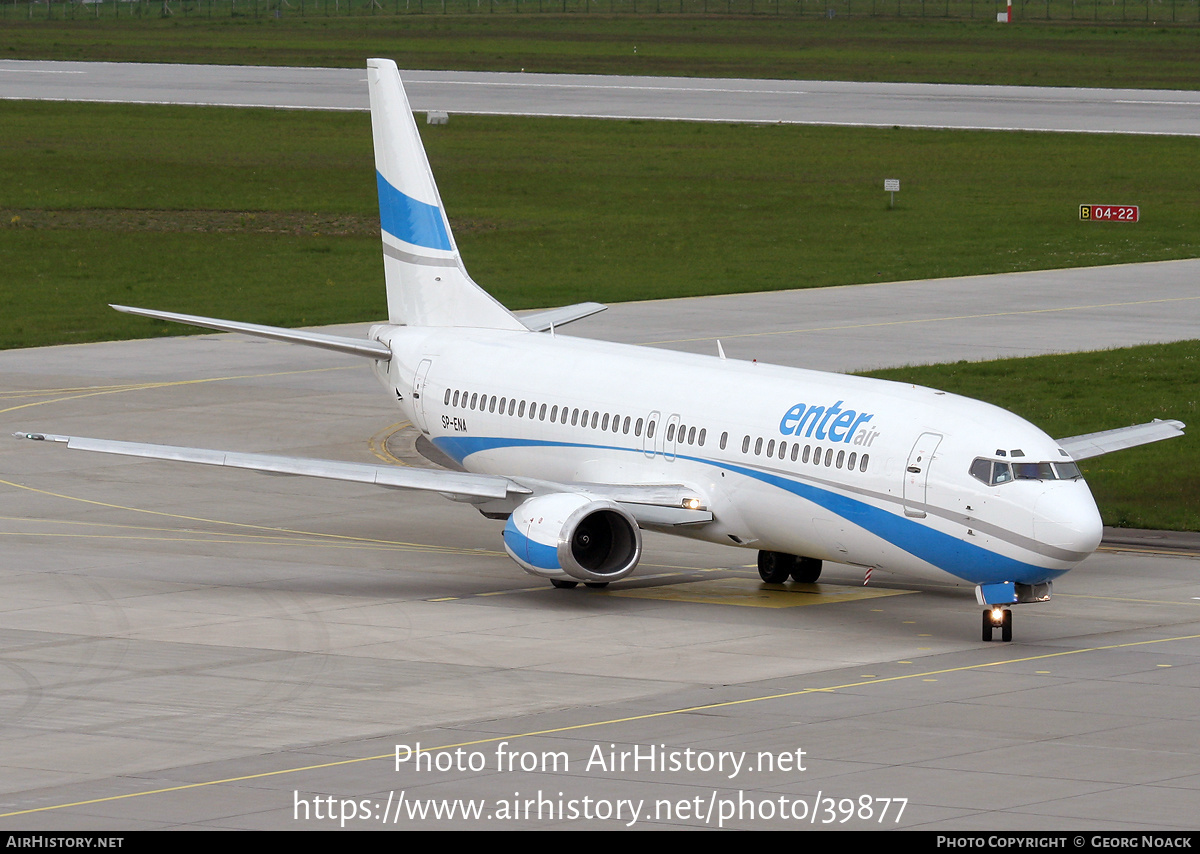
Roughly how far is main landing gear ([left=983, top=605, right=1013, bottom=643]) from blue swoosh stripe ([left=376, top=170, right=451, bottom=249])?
17.2m

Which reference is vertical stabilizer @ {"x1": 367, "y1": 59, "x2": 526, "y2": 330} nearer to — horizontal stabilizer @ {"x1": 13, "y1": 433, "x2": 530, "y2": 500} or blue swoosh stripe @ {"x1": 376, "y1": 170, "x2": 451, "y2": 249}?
blue swoosh stripe @ {"x1": 376, "y1": 170, "x2": 451, "y2": 249}

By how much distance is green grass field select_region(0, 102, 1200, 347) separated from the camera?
7956 cm

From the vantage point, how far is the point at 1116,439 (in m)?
40.7

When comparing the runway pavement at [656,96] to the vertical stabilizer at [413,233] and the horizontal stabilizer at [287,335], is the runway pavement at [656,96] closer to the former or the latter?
the vertical stabilizer at [413,233]

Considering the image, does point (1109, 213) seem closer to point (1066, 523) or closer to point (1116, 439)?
point (1116, 439)

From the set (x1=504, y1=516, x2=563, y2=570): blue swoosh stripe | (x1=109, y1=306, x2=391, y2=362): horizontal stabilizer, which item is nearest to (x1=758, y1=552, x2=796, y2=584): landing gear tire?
(x1=504, y1=516, x2=563, y2=570): blue swoosh stripe

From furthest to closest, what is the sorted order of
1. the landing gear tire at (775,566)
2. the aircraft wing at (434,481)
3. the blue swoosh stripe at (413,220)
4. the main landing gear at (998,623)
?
the blue swoosh stripe at (413,220) → the landing gear tire at (775,566) → the aircraft wing at (434,481) → the main landing gear at (998,623)

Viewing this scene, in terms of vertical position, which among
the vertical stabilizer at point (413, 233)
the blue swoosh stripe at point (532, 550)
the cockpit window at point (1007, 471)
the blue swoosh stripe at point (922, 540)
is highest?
the vertical stabilizer at point (413, 233)

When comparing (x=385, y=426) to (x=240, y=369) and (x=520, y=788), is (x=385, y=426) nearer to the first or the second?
(x=240, y=369)

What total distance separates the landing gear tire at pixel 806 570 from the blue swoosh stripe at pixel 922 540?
132 inches

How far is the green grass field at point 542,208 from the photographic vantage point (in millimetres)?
79562

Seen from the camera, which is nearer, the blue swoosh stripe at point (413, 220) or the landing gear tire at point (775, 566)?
the landing gear tire at point (775, 566)

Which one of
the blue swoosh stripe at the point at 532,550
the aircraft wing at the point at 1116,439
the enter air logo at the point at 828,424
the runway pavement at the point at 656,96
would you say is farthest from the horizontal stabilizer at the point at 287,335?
the runway pavement at the point at 656,96

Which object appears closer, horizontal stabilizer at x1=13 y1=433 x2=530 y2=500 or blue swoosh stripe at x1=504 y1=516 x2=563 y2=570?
blue swoosh stripe at x1=504 y1=516 x2=563 y2=570
